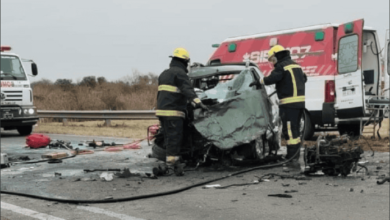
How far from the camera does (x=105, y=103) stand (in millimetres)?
22703

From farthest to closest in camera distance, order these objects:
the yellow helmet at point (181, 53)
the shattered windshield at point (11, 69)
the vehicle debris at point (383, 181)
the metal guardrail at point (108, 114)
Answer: the metal guardrail at point (108, 114), the shattered windshield at point (11, 69), the yellow helmet at point (181, 53), the vehicle debris at point (383, 181)

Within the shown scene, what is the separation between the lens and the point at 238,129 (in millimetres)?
6879

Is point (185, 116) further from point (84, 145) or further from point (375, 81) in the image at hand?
point (375, 81)

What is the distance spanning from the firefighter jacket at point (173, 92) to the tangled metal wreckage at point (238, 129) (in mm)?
229

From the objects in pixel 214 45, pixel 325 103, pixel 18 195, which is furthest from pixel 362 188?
pixel 214 45

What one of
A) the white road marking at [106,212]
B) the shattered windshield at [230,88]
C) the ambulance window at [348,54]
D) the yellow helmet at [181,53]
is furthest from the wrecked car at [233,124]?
the ambulance window at [348,54]

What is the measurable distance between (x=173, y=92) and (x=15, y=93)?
28.5 feet

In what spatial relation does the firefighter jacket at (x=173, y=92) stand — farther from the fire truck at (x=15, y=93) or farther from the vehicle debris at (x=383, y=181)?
the fire truck at (x=15, y=93)

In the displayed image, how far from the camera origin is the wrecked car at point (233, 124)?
270 inches

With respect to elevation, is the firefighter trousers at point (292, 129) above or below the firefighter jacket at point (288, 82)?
below

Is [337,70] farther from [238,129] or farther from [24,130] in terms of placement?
[24,130]

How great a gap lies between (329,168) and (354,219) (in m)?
2.20

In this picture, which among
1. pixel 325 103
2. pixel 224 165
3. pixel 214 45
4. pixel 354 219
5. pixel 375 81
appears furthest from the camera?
pixel 214 45

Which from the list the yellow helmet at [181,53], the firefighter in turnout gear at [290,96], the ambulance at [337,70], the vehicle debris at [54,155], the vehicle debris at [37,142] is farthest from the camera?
the vehicle debris at [37,142]
